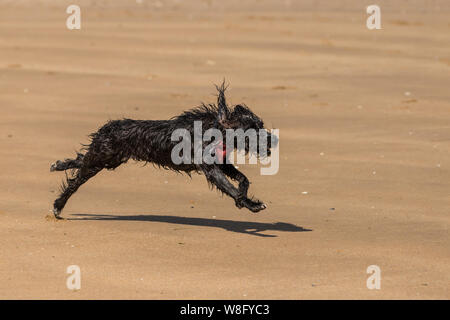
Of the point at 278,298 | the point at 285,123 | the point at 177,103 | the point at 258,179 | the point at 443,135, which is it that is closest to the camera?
the point at 278,298

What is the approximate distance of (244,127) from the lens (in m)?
9.72

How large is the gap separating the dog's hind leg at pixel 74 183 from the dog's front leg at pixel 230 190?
129 centimetres

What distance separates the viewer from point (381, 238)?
9.80 metres

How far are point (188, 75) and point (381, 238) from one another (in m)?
12.1

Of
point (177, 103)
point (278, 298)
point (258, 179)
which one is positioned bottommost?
point (278, 298)

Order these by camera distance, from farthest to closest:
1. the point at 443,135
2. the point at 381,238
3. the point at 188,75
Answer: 1. the point at 188,75
2. the point at 443,135
3. the point at 381,238

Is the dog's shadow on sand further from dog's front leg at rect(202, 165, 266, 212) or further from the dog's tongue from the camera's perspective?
the dog's tongue

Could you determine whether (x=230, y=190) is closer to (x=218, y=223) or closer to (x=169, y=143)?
(x=169, y=143)

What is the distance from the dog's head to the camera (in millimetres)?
9680

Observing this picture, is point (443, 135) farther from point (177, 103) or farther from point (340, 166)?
point (177, 103)

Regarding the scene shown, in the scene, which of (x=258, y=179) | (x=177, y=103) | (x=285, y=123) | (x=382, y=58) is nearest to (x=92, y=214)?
(x=258, y=179)

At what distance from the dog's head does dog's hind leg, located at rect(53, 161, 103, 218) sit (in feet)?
4.85

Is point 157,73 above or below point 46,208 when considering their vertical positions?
above

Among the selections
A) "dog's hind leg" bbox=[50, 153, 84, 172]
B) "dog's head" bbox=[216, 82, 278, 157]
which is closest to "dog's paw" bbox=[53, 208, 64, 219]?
"dog's hind leg" bbox=[50, 153, 84, 172]
